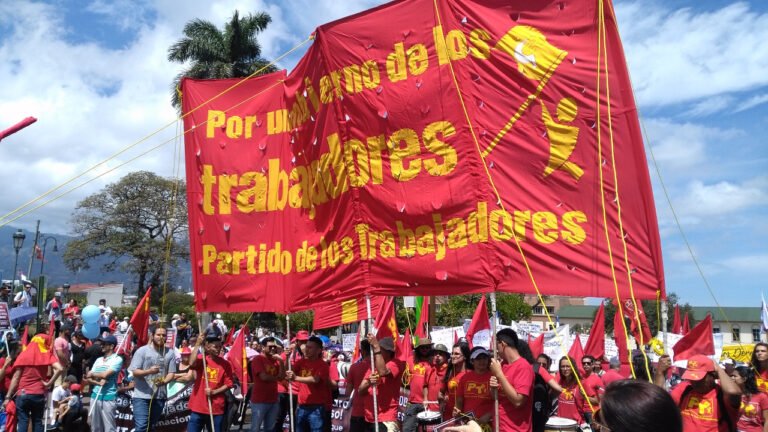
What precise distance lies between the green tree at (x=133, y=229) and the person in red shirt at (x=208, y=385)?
41.5 m

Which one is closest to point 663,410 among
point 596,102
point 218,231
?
point 596,102

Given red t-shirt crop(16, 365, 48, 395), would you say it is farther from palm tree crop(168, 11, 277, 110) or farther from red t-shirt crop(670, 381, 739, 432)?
palm tree crop(168, 11, 277, 110)

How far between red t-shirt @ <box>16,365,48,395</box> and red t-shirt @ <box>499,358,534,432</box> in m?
7.68

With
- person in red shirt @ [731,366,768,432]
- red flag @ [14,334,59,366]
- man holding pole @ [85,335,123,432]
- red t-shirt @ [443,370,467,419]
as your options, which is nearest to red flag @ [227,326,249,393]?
man holding pole @ [85,335,123,432]

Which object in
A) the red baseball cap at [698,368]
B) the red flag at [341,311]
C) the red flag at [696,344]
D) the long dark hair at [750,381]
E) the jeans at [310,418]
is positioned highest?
the red flag at [341,311]

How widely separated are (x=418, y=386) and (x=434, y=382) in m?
0.28

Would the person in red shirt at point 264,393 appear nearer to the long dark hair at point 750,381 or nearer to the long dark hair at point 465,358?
the long dark hair at point 465,358

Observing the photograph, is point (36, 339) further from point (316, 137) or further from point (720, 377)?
point (720, 377)

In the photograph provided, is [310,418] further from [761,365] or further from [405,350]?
[761,365]

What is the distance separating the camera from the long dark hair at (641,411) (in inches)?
84.0

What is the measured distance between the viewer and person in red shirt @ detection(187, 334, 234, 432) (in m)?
8.78

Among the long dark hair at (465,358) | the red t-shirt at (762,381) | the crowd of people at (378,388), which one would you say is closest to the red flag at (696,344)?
the crowd of people at (378,388)

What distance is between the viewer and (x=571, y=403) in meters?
9.95

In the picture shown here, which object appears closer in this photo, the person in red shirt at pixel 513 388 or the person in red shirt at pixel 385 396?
the person in red shirt at pixel 513 388
